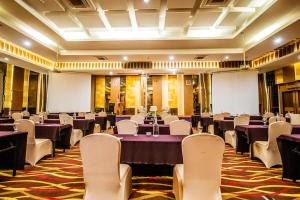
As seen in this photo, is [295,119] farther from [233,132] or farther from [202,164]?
[202,164]

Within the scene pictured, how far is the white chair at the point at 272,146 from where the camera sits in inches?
164

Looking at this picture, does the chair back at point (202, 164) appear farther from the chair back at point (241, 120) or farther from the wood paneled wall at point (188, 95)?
the wood paneled wall at point (188, 95)

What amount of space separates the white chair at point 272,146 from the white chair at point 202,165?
249cm

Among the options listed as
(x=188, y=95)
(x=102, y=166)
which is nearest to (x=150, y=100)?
(x=188, y=95)

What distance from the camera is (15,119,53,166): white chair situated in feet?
15.2

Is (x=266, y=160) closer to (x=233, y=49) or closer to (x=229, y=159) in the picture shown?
(x=229, y=159)

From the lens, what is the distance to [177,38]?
7.57 m

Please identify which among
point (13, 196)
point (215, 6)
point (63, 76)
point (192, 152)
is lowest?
point (13, 196)

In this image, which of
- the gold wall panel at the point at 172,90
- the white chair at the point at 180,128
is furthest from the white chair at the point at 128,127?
the gold wall panel at the point at 172,90

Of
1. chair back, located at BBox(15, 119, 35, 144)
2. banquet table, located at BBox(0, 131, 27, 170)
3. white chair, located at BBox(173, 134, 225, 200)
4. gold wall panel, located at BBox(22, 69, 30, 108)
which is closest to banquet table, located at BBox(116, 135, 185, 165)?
white chair, located at BBox(173, 134, 225, 200)

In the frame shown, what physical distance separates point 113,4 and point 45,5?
1796mm

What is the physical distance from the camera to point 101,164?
2438mm

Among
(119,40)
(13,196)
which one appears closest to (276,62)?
(119,40)

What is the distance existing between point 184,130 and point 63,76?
9086 mm
